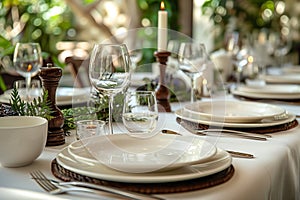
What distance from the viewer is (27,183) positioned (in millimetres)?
901

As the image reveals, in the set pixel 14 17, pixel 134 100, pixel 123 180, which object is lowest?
pixel 123 180

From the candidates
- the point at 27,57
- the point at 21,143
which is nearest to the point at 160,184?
the point at 21,143

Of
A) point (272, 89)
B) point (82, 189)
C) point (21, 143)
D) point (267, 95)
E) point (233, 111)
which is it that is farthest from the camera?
point (272, 89)

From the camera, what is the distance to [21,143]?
0.96 m

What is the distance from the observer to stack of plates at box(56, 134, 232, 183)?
87 cm

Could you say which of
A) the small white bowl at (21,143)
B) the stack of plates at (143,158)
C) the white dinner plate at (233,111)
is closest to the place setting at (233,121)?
the white dinner plate at (233,111)

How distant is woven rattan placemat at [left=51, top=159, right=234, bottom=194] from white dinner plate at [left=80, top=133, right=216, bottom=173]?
0.10ft

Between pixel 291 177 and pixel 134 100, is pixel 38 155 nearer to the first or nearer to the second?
pixel 134 100

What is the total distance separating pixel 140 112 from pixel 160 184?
30cm

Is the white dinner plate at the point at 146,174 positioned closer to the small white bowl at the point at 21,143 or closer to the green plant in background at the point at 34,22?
the small white bowl at the point at 21,143

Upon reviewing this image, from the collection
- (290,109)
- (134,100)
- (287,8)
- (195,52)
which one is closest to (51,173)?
(134,100)

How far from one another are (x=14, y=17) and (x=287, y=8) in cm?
363

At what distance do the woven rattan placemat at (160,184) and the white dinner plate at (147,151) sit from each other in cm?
3

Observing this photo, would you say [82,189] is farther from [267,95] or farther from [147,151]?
[267,95]
